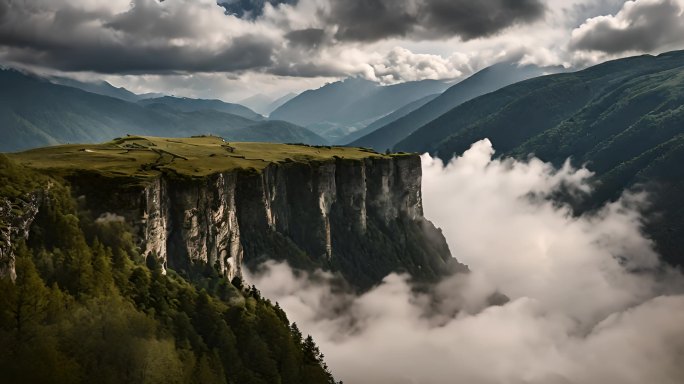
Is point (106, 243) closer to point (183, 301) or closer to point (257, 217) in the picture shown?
point (183, 301)

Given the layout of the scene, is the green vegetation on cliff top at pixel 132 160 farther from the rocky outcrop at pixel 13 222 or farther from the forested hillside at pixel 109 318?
the rocky outcrop at pixel 13 222

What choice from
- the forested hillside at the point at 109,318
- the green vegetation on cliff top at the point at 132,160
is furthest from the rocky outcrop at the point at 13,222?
the green vegetation on cliff top at the point at 132,160

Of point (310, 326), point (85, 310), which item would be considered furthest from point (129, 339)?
point (310, 326)

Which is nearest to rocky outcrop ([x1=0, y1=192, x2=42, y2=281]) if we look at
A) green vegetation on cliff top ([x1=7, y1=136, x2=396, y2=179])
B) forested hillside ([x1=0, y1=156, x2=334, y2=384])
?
forested hillside ([x1=0, y1=156, x2=334, y2=384])

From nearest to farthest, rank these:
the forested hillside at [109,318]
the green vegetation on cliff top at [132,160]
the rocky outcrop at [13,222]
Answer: the forested hillside at [109,318] → the rocky outcrop at [13,222] → the green vegetation on cliff top at [132,160]

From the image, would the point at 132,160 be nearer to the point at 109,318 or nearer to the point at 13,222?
the point at 13,222

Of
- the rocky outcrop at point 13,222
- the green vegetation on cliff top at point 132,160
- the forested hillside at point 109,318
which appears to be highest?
the green vegetation on cliff top at point 132,160

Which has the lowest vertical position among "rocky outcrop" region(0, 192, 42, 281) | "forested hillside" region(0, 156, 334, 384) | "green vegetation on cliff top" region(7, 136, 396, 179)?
"forested hillside" region(0, 156, 334, 384)

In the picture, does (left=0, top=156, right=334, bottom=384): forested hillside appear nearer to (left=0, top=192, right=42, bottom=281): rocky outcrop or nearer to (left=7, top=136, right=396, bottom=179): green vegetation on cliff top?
(left=0, top=192, right=42, bottom=281): rocky outcrop
